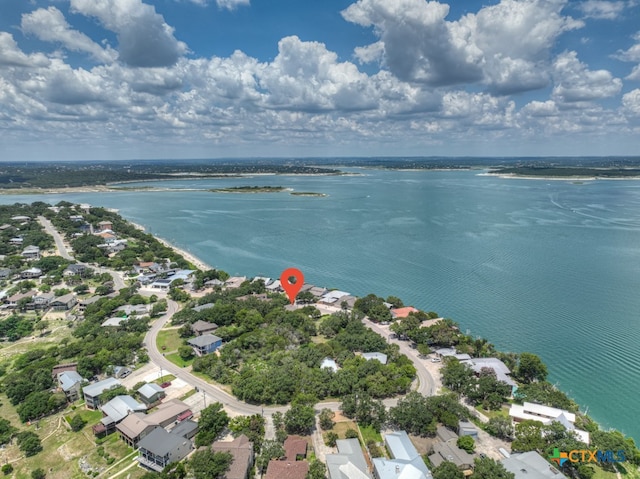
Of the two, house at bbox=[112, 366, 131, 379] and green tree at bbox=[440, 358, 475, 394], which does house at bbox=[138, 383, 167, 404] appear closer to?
house at bbox=[112, 366, 131, 379]

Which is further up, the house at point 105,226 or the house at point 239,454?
the house at point 105,226

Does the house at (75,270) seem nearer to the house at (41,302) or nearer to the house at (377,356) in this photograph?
the house at (41,302)

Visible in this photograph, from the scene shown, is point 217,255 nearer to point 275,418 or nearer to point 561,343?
point 275,418

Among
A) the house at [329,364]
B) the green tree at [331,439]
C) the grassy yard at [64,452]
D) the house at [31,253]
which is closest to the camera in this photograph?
the grassy yard at [64,452]

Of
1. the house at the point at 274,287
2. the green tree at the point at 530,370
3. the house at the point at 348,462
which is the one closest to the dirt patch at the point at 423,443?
the house at the point at 348,462

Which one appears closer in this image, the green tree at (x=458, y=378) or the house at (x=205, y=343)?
the green tree at (x=458, y=378)

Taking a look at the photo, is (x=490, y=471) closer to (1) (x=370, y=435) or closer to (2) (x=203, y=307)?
(1) (x=370, y=435)
